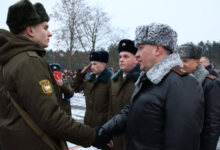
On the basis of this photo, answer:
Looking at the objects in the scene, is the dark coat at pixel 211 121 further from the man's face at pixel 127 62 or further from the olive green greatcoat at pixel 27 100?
the olive green greatcoat at pixel 27 100

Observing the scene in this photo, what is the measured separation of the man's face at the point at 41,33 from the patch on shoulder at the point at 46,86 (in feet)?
2.01

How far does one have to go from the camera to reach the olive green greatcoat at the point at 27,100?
5.23ft

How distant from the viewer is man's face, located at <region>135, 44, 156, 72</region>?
5.66ft

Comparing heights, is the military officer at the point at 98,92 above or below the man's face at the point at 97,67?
below

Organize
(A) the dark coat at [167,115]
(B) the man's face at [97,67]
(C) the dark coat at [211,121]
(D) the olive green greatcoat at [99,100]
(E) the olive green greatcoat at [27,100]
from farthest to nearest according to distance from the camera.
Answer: (B) the man's face at [97,67]
(D) the olive green greatcoat at [99,100]
(C) the dark coat at [211,121]
(E) the olive green greatcoat at [27,100]
(A) the dark coat at [167,115]

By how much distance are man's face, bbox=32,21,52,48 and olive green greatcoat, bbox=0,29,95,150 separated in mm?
215

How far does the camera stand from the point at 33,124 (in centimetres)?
167

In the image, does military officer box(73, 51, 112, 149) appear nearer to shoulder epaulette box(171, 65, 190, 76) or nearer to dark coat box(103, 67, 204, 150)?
dark coat box(103, 67, 204, 150)

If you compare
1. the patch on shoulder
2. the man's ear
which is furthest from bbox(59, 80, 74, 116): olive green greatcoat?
the patch on shoulder

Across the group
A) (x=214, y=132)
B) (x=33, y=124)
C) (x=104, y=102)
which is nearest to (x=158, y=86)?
(x=33, y=124)

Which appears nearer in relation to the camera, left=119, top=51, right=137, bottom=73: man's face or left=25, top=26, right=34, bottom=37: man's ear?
left=25, top=26, right=34, bottom=37: man's ear

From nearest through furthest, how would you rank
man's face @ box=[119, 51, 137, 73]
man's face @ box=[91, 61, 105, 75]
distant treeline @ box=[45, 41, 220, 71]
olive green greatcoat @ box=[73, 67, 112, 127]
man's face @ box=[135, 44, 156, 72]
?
man's face @ box=[135, 44, 156, 72] < man's face @ box=[119, 51, 137, 73] < olive green greatcoat @ box=[73, 67, 112, 127] < man's face @ box=[91, 61, 105, 75] < distant treeline @ box=[45, 41, 220, 71]

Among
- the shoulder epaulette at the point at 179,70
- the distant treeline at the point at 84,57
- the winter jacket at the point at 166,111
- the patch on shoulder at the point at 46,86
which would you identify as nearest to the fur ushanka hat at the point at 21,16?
the patch on shoulder at the point at 46,86

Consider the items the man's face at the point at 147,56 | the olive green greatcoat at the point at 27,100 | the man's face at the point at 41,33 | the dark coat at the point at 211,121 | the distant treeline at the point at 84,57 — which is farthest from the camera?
the distant treeline at the point at 84,57
